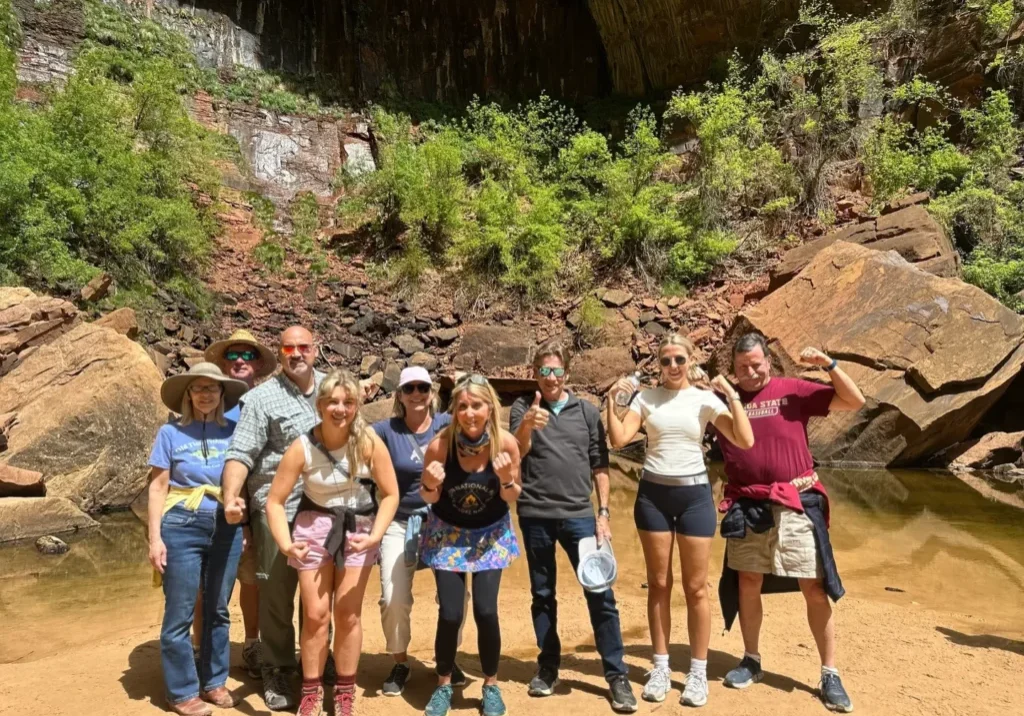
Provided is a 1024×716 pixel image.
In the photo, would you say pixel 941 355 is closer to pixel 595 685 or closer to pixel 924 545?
pixel 924 545

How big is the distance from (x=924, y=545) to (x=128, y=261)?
1609cm

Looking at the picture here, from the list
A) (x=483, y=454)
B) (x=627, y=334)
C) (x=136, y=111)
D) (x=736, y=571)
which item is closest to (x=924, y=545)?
(x=736, y=571)

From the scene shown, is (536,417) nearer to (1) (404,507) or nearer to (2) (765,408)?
(1) (404,507)

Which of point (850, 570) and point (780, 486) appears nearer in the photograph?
point (780, 486)

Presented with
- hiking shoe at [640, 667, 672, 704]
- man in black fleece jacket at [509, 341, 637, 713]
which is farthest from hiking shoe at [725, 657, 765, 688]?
man in black fleece jacket at [509, 341, 637, 713]

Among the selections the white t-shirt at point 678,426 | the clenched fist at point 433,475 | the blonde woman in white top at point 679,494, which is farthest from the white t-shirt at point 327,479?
the white t-shirt at point 678,426

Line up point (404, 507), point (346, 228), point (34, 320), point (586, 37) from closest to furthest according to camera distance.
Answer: point (404, 507)
point (34, 320)
point (346, 228)
point (586, 37)

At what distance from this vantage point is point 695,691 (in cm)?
353

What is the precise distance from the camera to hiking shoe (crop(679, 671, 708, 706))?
3.50 m

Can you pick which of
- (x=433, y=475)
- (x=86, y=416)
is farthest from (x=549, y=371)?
(x=86, y=416)

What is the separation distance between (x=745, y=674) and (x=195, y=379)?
332 centimetres

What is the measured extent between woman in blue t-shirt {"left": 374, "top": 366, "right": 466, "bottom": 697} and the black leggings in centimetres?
31

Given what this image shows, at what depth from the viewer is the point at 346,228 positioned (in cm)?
2105

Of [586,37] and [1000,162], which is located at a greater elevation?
[586,37]
